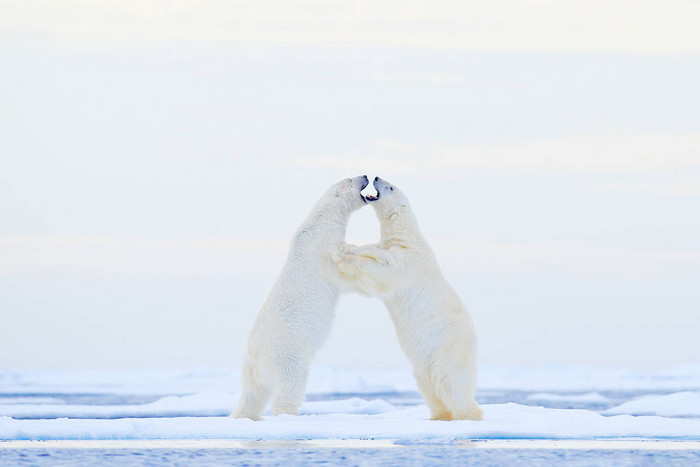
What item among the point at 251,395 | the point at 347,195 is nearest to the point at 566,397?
the point at 347,195

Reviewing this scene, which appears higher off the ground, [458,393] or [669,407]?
[669,407]

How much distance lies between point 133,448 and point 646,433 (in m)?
4.39

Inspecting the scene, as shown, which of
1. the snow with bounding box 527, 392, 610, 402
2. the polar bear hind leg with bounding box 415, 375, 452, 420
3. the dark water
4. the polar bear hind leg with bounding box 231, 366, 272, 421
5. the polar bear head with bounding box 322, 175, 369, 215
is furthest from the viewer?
the snow with bounding box 527, 392, 610, 402

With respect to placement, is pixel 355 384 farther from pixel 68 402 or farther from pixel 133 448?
pixel 133 448

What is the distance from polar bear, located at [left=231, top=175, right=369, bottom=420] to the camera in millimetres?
8797

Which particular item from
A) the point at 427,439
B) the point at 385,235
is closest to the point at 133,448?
the point at 427,439

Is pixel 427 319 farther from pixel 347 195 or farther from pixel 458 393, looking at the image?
pixel 347 195

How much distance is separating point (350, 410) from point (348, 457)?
7.73 m

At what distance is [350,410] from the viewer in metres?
15.2

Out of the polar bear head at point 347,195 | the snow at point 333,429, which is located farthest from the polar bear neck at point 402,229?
the snow at point 333,429

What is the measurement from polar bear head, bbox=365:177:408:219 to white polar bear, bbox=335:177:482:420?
1.51 ft

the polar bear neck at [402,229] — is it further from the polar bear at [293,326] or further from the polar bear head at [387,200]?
the polar bear at [293,326]

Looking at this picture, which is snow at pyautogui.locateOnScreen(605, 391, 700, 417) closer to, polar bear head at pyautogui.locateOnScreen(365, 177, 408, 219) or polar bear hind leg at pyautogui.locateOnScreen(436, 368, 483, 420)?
polar bear hind leg at pyautogui.locateOnScreen(436, 368, 483, 420)

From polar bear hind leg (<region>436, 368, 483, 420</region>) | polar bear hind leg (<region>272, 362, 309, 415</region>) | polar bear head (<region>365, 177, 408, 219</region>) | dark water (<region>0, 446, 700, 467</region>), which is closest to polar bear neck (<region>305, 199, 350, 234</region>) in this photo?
polar bear head (<region>365, 177, 408, 219</region>)
